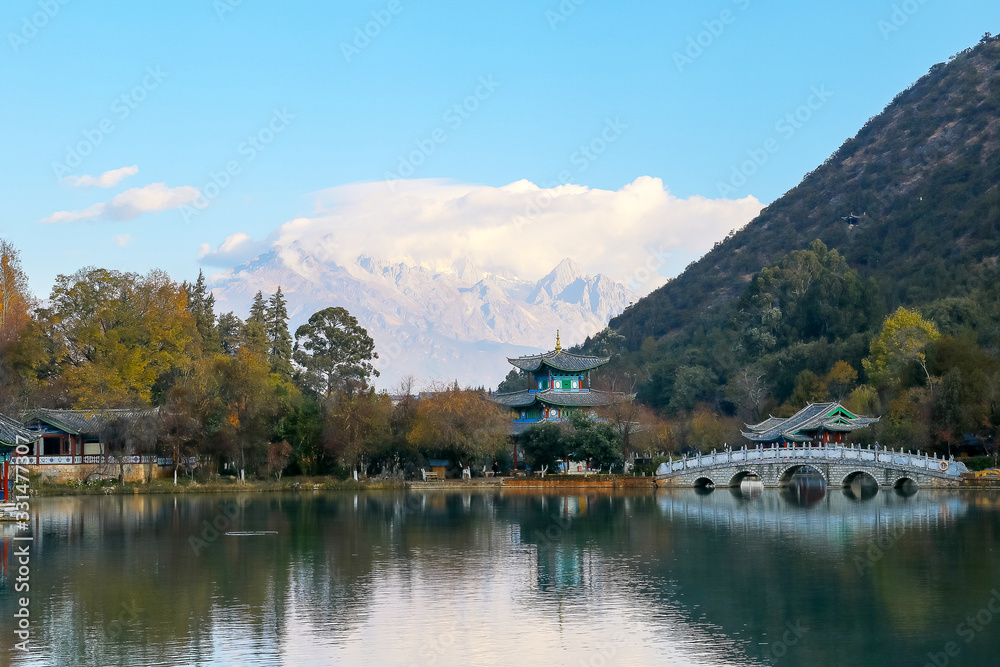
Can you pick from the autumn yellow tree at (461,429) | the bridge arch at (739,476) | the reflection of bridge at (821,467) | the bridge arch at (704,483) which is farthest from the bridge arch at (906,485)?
the autumn yellow tree at (461,429)

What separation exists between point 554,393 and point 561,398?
0.67 meters

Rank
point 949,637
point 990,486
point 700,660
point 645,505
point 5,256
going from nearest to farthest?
point 700,660, point 949,637, point 645,505, point 990,486, point 5,256

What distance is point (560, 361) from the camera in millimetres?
70438

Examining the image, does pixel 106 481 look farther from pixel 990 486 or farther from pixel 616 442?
pixel 990 486

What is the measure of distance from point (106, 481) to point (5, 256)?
17.3m

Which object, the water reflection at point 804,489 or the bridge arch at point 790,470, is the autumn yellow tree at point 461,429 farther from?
the water reflection at point 804,489

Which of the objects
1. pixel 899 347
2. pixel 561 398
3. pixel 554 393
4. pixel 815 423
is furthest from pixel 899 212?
pixel 815 423

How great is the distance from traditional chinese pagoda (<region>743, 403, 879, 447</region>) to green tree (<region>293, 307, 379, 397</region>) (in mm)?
28054

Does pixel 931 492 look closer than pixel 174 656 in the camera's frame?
No

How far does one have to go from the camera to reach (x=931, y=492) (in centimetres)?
4647

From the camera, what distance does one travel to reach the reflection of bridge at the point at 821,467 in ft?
157

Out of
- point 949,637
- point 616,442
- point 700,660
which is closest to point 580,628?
point 700,660

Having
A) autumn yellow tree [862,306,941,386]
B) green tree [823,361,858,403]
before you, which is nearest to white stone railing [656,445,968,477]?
autumn yellow tree [862,306,941,386]

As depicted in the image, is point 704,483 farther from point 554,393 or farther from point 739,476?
point 554,393
